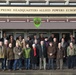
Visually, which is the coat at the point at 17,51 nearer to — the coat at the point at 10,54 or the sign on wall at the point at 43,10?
the coat at the point at 10,54

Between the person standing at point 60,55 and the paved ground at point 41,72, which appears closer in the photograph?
the paved ground at point 41,72

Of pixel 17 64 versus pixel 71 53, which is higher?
pixel 71 53

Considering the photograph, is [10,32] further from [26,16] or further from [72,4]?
[72,4]

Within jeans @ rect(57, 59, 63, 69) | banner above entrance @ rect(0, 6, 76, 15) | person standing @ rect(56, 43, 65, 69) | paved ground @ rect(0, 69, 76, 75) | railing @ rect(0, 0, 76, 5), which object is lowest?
paved ground @ rect(0, 69, 76, 75)

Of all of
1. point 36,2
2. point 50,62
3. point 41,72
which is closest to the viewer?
point 41,72

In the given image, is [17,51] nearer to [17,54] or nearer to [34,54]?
[17,54]

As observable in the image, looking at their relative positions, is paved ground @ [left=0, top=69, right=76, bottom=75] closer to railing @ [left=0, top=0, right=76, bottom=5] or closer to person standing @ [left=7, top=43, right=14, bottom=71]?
person standing @ [left=7, top=43, right=14, bottom=71]

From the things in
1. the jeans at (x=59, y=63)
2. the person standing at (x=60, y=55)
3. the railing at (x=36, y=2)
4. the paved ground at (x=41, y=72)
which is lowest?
the paved ground at (x=41, y=72)

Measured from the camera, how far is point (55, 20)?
66.7 ft

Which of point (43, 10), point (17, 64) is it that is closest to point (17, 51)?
point (17, 64)

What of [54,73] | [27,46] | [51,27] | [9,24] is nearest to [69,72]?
[54,73]

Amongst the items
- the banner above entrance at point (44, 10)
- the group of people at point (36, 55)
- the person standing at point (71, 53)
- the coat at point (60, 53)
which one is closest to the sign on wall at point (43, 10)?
the banner above entrance at point (44, 10)

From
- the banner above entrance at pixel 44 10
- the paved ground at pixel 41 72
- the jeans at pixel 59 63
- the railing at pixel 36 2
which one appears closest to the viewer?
the paved ground at pixel 41 72

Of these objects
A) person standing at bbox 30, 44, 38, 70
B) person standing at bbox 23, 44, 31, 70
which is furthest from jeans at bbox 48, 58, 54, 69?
person standing at bbox 23, 44, 31, 70
